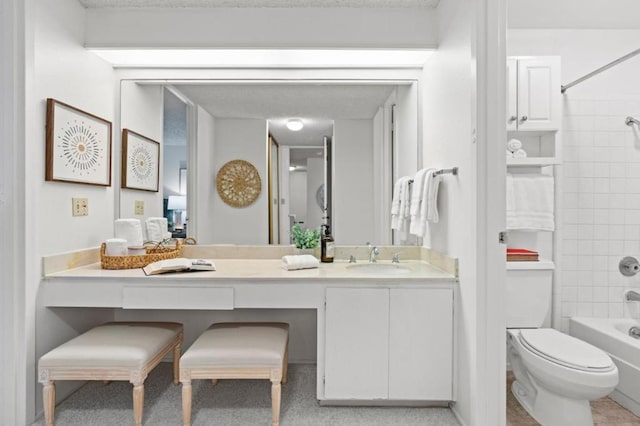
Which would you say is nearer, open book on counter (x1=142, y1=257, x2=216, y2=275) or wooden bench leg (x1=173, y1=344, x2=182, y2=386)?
open book on counter (x1=142, y1=257, x2=216, y2=275)

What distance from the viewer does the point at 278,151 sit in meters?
2.67

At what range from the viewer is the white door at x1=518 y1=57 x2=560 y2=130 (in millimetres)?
2299

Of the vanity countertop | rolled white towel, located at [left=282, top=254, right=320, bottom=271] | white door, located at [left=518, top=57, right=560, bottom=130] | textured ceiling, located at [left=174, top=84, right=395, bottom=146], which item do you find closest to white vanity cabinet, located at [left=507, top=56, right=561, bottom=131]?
white door, located at [left=518, top=57, right=560, bottom=130]

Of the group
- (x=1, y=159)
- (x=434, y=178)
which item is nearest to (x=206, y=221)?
(x=1, y=159)

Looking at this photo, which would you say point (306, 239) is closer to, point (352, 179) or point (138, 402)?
point (352, 179)

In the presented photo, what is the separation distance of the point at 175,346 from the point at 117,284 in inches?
20.3

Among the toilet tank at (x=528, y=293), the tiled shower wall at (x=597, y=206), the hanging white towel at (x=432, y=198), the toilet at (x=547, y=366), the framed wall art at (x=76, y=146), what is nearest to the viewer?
the toilet at (x=547, y=366)

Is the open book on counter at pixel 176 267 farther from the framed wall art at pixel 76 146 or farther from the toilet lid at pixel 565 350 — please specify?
the toilet lid at pixel 565 350

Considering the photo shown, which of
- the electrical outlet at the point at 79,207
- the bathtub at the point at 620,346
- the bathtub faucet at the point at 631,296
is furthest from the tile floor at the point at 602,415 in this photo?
the electrical outlet at the point at 79,207

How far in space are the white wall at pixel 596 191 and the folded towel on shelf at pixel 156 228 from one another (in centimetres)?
266

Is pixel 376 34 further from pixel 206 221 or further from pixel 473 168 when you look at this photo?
pixel 206 221

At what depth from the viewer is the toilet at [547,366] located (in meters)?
1.73

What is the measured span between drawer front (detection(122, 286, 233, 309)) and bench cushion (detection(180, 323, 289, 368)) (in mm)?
167

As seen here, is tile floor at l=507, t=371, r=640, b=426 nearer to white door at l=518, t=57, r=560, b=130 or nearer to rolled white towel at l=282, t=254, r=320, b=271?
rolled white towel at l=282, t=254, r=320, b=271
